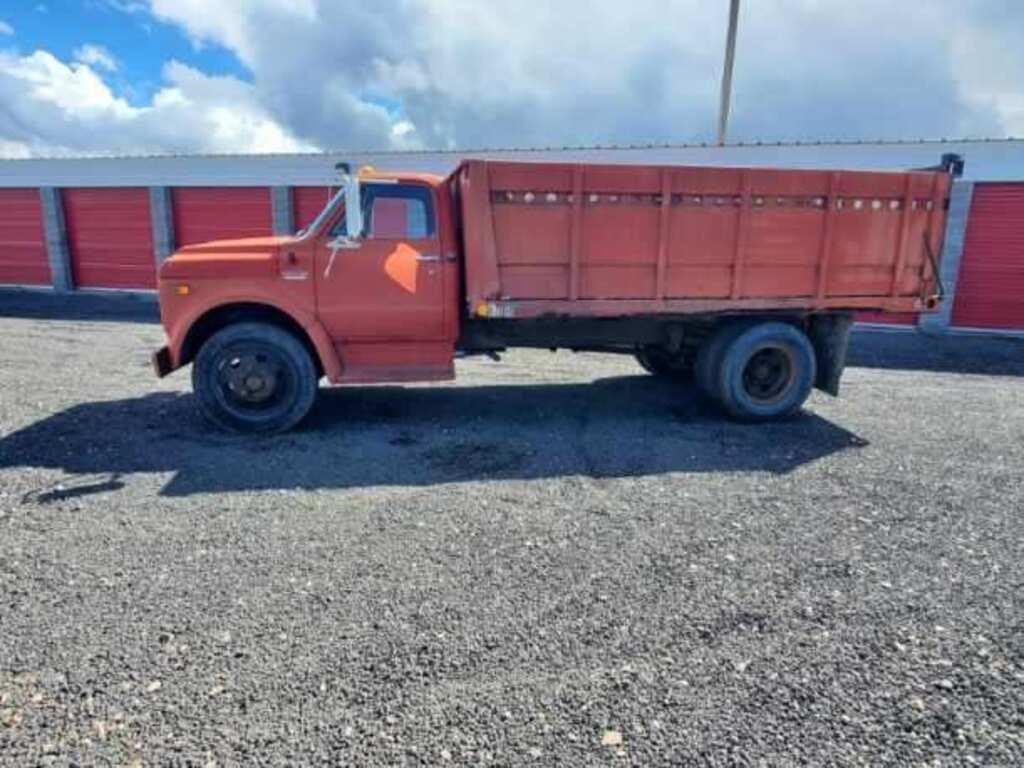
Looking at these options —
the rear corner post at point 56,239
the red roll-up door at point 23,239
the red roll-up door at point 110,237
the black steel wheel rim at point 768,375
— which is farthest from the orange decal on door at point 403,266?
the red roll-up door at point 23,239

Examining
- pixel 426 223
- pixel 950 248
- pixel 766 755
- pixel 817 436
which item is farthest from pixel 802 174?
pixel 950 248

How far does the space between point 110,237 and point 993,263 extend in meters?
22.3

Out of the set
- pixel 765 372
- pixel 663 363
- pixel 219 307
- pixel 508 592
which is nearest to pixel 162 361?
pixel 219 307

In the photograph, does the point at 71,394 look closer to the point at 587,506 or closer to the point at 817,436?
the point at 587,506

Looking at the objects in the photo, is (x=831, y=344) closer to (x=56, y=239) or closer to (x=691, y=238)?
(x=691, y=238)

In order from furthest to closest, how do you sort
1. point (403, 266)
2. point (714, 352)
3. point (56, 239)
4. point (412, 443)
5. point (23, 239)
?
point (23, 239)
point (56, 239)
point (714, 352)
point (403, 266)
point (412, 443)

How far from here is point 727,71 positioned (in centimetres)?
1559

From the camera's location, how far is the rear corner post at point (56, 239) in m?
17.8

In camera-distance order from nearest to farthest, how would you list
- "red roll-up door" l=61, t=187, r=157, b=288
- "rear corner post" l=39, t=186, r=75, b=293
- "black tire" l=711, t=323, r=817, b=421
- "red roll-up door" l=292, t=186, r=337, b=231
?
"black tire" l=711, t=323, r=817, b=421 < "red roll-up door" l=292, t=186, r=337, b=231 < "red roll-up door" l=61, t=187, r=157, b=288 < "rear corner post" l=39, t=186, r=75, b=293

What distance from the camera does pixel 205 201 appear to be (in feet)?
55.1

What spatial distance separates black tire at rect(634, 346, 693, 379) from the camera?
24.5 ft

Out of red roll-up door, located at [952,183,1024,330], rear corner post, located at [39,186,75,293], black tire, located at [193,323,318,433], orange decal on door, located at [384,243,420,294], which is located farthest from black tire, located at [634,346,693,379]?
rear corner post, located at [39,186,75,293]

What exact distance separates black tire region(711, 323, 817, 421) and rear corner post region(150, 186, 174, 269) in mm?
16048

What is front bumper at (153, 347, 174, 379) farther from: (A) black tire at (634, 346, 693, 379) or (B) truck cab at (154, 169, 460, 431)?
(A) black tire at (634, 346, 693, 379)
